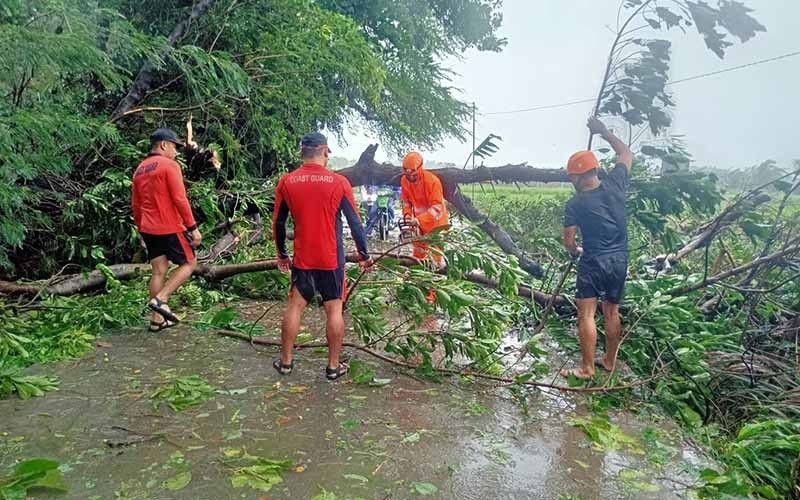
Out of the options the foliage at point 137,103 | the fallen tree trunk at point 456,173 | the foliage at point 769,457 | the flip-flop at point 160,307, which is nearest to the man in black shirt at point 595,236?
the foliage at point 769,457

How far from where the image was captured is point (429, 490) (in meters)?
2.34

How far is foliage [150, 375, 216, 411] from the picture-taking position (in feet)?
10.1

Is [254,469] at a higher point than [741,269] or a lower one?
lower

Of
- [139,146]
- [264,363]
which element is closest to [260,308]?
[264,363]

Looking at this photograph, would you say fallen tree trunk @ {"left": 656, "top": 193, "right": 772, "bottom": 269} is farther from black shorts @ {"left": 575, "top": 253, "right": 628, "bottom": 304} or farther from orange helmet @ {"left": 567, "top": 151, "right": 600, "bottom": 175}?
orange helmet @ {"left": 567, "top": 151, "right": 600, "bottom": 175}

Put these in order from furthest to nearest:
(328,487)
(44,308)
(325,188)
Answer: (44,308), (325,188), (328,487)

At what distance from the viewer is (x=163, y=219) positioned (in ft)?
14.4

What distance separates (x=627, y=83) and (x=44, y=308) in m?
5.48

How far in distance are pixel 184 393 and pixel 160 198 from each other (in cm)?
187

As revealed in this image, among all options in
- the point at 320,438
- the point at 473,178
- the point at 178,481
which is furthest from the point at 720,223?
the point at 178,481

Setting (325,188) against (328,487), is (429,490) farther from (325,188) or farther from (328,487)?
(325,188)

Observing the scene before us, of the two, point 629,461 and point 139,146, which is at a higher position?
point 139,146

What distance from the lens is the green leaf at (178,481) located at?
2.25 metres

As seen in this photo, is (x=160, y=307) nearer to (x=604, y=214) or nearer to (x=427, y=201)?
(x=427, y=201)
